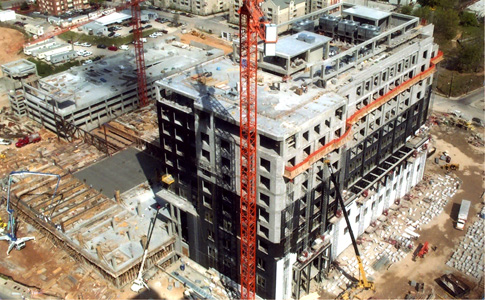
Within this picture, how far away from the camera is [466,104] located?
142m

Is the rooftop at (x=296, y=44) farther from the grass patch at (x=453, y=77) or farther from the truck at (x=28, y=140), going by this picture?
the grass patch at (x=453, y=77)

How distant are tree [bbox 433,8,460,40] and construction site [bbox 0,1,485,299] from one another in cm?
7780

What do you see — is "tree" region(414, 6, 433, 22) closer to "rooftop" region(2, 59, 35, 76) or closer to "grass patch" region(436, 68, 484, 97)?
"grass patch" region(436, 68, 484, 97)

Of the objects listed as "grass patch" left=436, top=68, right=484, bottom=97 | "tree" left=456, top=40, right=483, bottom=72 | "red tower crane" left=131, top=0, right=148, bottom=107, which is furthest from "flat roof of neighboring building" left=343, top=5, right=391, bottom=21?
"tree" left=456, top=40, right=483, bottom=72

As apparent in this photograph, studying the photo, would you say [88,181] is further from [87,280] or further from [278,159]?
[278,159]

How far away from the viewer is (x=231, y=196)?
75000mm

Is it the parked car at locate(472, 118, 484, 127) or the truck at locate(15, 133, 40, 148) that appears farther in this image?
the parked car at locate(472, 118, 484, 127)

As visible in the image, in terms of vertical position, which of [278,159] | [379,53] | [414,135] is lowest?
[414,135]

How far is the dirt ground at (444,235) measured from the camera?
273 ft

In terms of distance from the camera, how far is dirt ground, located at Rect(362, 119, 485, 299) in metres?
83.2

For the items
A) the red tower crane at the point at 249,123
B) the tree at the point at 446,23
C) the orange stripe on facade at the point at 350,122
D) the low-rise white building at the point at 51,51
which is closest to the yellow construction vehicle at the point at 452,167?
the orange stripe on facade at the point at 350,122

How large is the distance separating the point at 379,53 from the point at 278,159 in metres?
35.0

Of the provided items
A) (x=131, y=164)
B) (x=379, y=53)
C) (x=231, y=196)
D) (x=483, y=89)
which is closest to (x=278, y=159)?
(x=231, y=196)

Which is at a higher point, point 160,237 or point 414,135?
point 414,135
